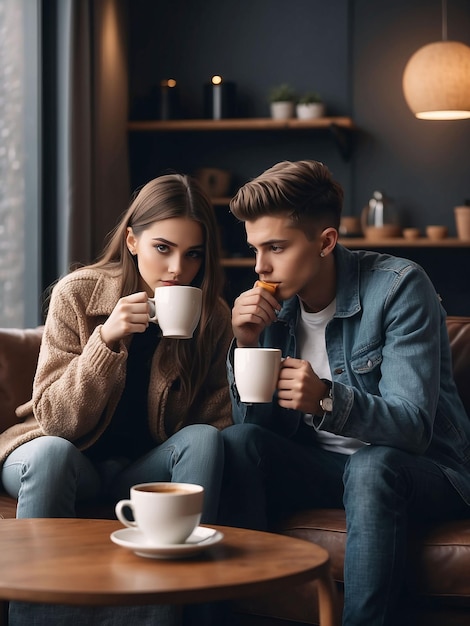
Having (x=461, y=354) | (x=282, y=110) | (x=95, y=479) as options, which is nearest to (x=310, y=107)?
(x=282, y=110)

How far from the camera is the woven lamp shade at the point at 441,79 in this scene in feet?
13.3

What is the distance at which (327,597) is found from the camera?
1430 millimetres

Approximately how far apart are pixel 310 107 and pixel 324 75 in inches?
13.6

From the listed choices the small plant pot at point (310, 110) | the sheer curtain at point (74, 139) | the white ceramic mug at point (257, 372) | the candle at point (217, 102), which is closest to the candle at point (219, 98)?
the candle at point (217, 102)

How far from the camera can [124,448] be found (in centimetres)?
233

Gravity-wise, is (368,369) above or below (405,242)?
below

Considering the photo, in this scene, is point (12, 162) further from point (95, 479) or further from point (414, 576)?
point (414, 576)

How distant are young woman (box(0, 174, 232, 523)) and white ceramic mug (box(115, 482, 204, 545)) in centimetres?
62

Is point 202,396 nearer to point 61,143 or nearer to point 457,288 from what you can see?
point 61,143

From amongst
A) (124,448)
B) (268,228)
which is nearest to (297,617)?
(124,448)

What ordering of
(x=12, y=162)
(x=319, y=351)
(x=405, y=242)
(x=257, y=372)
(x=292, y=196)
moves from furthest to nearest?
(x=405, y=242), (x=12, y=162), (x=319, y=351), (x=292, y=196), (x=257, y=372)

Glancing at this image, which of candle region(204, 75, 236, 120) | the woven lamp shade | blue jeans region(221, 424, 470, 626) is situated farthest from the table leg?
candle region(204, 75, 236, 120)

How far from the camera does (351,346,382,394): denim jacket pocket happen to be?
2.17 metres

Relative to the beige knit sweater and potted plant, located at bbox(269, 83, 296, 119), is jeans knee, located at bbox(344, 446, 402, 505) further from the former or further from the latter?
potted plant, located at bbox(269, 83, 296, 119)
